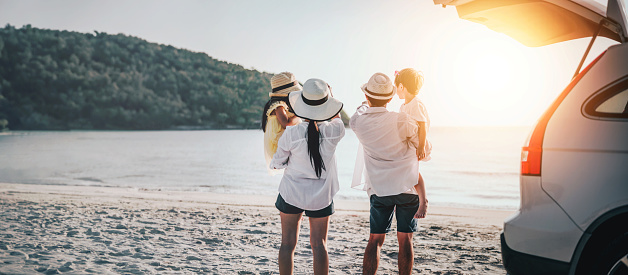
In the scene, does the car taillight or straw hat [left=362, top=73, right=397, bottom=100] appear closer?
the car taillight

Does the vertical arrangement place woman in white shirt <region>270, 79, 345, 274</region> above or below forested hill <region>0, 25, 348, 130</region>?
below

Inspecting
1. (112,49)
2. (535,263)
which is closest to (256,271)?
(535,263)

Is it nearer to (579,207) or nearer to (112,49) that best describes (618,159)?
(579,207)

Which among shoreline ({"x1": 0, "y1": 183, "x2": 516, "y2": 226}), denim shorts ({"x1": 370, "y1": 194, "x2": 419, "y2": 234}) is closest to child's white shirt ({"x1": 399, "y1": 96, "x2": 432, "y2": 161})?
denim shorts ({"x1": 370, "y1": 194, "x2": 419, "y2": 234})

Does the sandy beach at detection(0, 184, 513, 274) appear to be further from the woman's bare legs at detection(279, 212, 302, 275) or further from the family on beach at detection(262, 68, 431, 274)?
the family on beach at detection(262, 68, 431, 274)

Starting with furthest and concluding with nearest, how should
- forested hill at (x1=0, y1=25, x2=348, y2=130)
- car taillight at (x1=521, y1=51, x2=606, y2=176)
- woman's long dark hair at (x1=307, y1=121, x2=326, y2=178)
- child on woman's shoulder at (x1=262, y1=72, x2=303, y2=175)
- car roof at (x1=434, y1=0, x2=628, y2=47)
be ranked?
forested hill at (x1=0, y1=25, x2=348, y2=130) → child on woman's shoulder at (x1=262, y1=72, x2=303, y2=175) → woman's long dark hair at (x1=307, y1=121, x2=326, y2=178) → car roof at (x1=434, y1=0, x2=628, y2=47) → car taillight at (x1=521, y1=51, x2=606, y2=176)

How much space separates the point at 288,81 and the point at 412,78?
107 cm

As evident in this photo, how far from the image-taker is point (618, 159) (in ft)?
7.66

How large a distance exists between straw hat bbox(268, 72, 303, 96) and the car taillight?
2.04 metres

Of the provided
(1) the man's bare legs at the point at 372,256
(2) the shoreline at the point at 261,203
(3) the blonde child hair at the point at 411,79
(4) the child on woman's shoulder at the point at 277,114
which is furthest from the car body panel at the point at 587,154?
(2) the shoreline at the point at 261,203

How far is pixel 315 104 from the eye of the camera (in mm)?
3447

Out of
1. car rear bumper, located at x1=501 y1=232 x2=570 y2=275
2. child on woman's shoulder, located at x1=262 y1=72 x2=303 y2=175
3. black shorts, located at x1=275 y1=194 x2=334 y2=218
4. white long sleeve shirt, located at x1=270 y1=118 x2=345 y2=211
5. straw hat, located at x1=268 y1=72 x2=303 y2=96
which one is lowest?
car rear bumper, located at x1=501 y1=232 x2=570 y2=275

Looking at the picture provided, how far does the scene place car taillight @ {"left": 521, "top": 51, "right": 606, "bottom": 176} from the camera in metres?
2.56

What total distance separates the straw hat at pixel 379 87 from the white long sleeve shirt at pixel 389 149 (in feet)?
0.33
